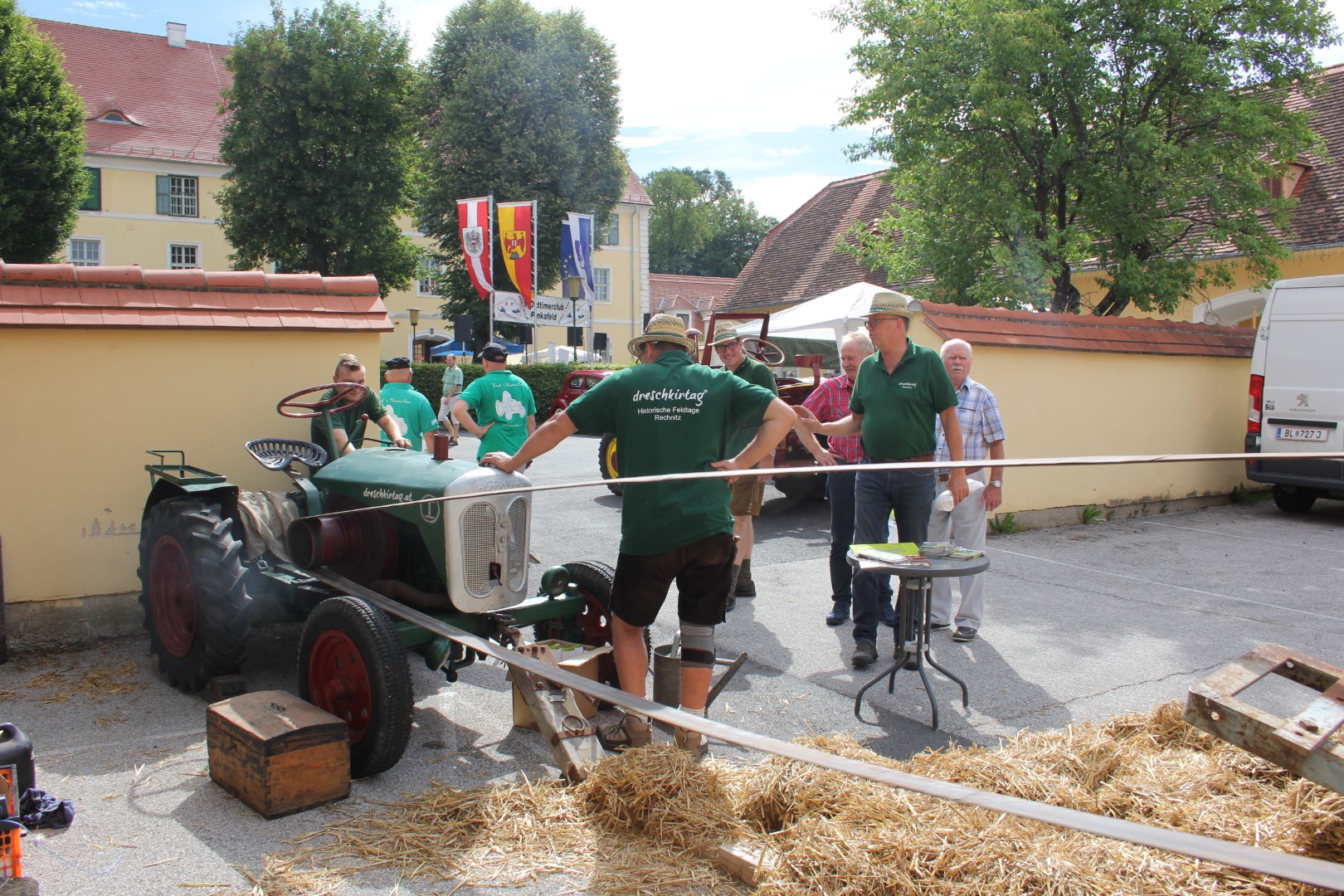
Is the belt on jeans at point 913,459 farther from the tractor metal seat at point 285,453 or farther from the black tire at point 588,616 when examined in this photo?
the tractor metal seat at point 285,453

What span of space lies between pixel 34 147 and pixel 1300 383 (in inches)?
1001

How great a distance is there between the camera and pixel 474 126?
1272 inches

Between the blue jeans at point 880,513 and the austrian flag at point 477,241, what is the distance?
62.2ft

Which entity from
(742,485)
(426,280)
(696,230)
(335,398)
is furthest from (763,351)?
(696,230)

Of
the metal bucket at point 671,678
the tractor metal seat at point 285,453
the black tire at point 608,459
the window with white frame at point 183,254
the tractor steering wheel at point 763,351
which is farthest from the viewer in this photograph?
the window with white frame at point 183,254

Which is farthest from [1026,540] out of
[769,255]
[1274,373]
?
[769,255]

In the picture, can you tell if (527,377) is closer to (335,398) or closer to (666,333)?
(335,398)

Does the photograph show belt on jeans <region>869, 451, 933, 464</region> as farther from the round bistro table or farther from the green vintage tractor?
the green vintage tractor

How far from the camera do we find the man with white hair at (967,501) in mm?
5703

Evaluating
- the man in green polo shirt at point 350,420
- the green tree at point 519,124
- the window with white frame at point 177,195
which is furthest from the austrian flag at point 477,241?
the window with white frame at point 177,195

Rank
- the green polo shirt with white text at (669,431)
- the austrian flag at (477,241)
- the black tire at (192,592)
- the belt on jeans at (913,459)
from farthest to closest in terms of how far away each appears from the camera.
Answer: the austrian flag at (477,241), the belt on jeans at (913,459), the black tire at (192,592), the green polo shirt with white text at (669,431)

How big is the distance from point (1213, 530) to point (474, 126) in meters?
27.6

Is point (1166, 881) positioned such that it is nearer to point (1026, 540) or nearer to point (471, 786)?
point (471, 786)

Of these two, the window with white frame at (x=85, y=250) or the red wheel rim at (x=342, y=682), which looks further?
the window with white frame at (x=85, y=250)
